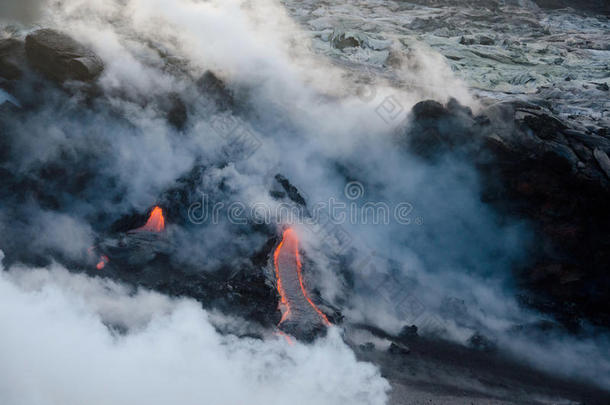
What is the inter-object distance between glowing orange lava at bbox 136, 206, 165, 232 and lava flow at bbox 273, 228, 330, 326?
13.1 feet

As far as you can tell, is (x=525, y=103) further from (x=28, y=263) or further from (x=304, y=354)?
(x=28, y=263)

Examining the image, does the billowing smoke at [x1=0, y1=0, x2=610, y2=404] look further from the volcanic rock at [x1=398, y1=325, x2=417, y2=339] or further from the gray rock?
the gray rock

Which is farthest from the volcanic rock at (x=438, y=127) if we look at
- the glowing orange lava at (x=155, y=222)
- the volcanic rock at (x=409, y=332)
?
the glowing orange lava at (x=155, y=222)

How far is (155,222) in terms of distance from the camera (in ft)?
39.6

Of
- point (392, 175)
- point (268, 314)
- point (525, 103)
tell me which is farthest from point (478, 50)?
point (268, 314)

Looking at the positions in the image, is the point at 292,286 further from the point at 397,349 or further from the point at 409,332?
the point at 409,332

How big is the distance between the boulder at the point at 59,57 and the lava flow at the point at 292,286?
9.46 metres

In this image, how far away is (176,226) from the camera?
1217cm

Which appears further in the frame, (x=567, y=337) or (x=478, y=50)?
(x=478, y=50)

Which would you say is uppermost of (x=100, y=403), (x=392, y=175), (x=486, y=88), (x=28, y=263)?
(x=486, y=88)

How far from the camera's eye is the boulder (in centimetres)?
1286

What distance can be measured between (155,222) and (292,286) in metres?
5.14

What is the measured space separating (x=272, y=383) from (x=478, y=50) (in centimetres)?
2326

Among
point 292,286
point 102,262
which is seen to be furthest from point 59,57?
point 292,286
